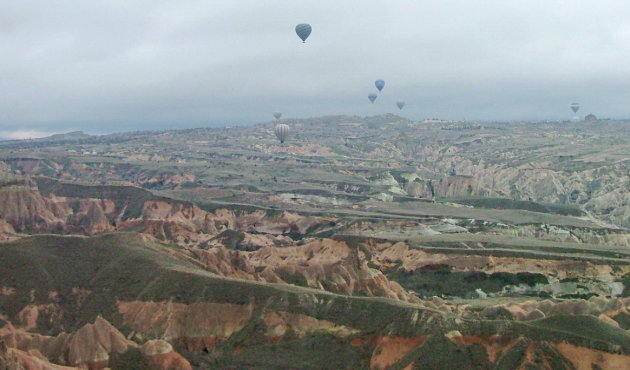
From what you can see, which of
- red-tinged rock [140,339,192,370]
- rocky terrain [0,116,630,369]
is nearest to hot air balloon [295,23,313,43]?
rocky terrain [0,116,630,369]

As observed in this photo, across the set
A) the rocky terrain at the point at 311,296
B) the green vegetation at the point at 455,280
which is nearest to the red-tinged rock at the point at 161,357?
the rocky terrain at the point at 311,296

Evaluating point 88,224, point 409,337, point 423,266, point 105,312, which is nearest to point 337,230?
point 423,266

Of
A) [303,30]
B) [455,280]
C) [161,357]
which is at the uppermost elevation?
[303,30]

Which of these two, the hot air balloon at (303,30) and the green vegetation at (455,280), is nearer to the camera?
the green vegetation at (455,280)

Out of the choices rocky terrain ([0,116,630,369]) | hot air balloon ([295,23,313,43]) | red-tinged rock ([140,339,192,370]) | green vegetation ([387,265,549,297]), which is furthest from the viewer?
hot air balloon ([295,23,313,43])

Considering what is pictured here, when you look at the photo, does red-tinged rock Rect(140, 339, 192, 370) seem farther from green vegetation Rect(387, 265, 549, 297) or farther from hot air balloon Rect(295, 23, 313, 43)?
hot air balloon Rect(295, 23, 313, 43)

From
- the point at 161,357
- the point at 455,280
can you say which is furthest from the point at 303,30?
the point at 161,357

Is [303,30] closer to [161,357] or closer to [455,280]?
[455,280]

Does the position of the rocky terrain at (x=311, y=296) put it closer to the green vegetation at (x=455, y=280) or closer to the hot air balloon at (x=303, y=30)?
the green vegetation at (x=455, y=280)
